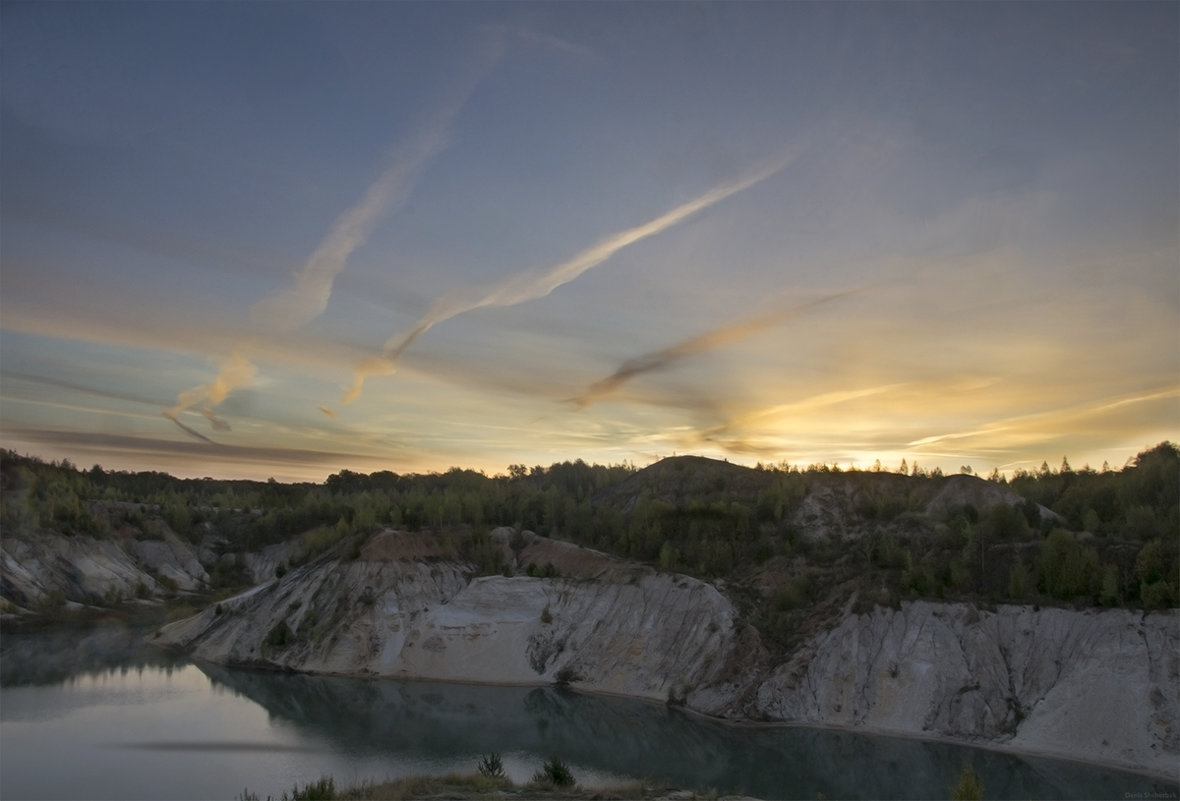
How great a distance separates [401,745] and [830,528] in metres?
28.8

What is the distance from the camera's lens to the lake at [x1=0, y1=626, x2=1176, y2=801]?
85.6ft

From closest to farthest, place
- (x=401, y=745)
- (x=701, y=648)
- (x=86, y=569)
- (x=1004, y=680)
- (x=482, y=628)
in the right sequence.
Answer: (x=401, y=745), (x=1004, y=680), (x=701, y=648), (x=482, y=628), (x=86, y=569)

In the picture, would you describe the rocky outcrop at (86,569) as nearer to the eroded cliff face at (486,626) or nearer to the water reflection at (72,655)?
the water reflection at (72,655)

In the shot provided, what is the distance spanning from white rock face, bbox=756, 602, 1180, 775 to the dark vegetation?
132 cm

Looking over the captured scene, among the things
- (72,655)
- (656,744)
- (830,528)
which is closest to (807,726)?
(656,744)

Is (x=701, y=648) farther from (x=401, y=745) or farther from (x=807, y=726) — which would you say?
(x=401, y=745)

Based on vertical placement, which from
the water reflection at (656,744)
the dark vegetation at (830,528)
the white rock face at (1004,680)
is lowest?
the water reflection at (656,744)

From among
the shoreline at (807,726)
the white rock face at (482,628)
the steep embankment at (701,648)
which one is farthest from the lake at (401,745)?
the white rock face at (482,628)

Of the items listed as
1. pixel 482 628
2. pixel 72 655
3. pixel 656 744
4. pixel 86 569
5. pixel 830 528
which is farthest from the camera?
pixel 86 569

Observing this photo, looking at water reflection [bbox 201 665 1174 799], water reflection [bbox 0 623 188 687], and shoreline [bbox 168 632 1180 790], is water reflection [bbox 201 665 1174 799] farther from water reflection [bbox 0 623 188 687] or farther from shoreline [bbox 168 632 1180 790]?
water reflection [bbox 0 623 188 687]

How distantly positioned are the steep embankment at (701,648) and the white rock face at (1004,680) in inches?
2.1

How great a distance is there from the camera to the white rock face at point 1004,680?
3011 cm

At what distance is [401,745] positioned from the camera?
102ft

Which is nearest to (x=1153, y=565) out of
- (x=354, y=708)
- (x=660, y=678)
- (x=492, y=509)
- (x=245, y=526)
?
(x=660, y=678)
